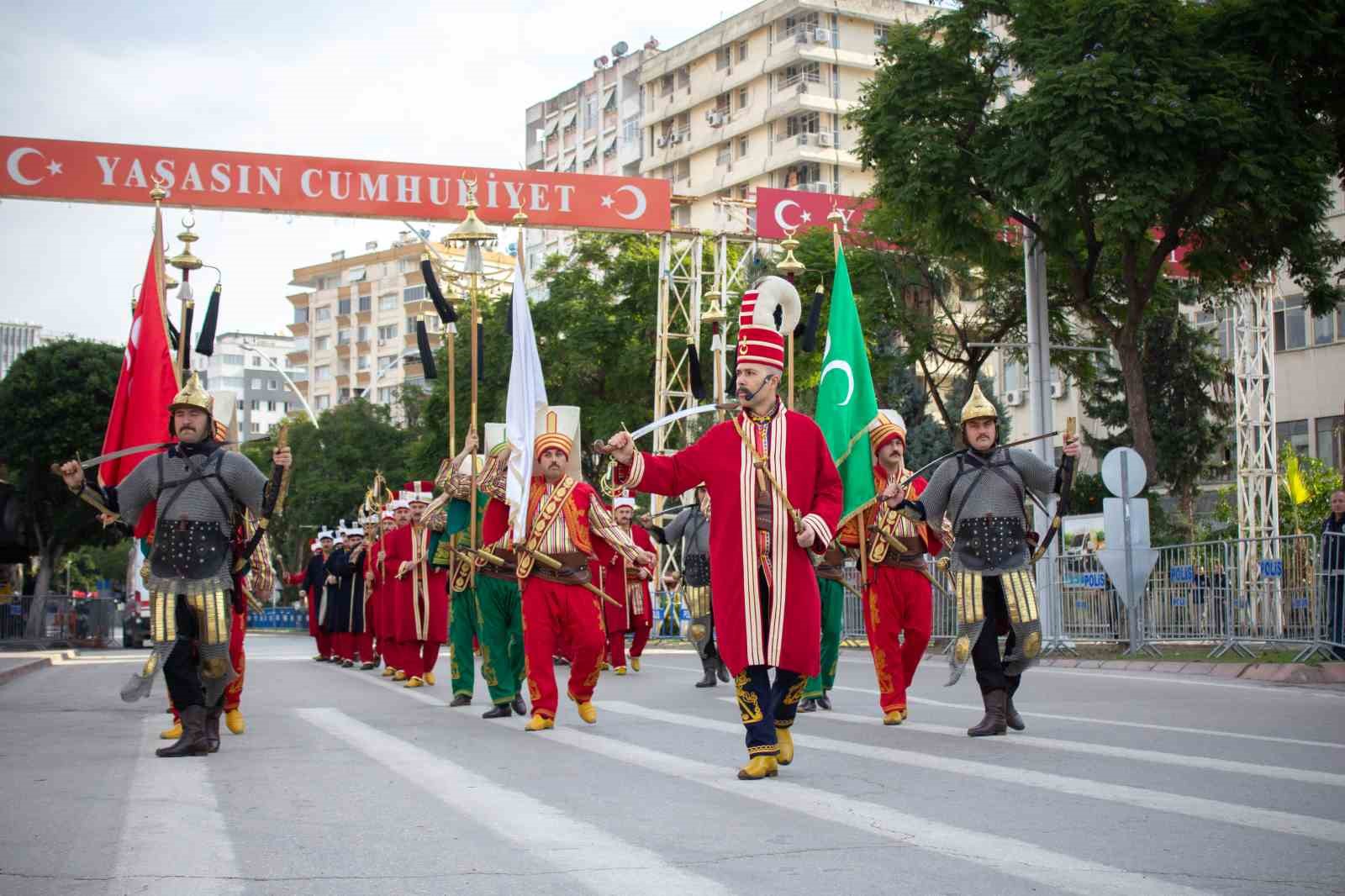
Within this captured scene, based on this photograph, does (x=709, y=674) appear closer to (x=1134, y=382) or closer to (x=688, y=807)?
(x=688, y=807)

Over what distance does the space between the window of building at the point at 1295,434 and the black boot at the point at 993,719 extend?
124 ft

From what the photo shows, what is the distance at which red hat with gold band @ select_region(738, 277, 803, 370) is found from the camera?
862 centimetres

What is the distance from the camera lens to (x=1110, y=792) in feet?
23.8

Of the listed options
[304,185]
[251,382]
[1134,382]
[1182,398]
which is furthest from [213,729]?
[251,382]

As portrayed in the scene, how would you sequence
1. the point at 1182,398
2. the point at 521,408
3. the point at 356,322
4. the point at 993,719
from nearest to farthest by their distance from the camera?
the point at 993,719 → the point at 521,408 → the point at 1182,398 → the point at 356,322

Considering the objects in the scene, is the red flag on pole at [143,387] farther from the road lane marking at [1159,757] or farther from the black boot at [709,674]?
the road lane marking at [1159,757]

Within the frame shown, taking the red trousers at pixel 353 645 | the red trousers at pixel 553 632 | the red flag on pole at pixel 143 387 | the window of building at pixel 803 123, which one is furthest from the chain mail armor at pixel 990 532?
the window of building at pixel 803 123

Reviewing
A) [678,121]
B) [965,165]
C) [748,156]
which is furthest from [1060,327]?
[678,121]

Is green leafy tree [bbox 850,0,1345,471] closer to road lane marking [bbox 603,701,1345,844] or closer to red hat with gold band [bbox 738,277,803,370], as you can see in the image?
red hat with gold band [bbox 738,277,803,370]

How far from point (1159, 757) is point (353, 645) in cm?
1689

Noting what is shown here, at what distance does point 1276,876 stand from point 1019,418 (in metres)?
54.5

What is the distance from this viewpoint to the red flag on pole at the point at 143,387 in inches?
540

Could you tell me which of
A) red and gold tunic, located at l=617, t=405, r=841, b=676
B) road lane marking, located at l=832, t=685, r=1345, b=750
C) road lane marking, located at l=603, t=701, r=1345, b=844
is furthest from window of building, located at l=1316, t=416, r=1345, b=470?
red and gold tunic, located at l=617, t=405, r=841, b=676

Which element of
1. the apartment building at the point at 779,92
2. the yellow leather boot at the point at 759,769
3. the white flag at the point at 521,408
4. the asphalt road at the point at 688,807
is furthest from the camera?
the apartment building at the point at 779,92
